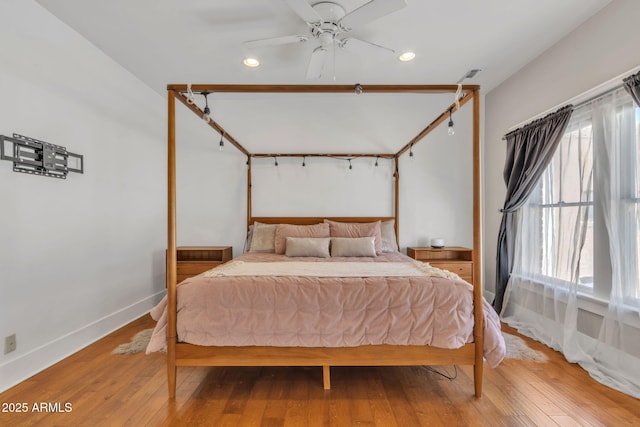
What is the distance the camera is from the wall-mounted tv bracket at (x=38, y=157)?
81.1 inches

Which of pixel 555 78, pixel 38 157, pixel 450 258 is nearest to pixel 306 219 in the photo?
pixel 450 258

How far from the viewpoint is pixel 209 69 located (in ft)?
10.4

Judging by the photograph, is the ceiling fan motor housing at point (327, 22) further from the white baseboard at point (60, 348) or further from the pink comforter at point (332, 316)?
the white baseboard at point (60, 348)

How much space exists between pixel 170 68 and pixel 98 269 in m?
2.08

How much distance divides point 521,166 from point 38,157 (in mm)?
4187

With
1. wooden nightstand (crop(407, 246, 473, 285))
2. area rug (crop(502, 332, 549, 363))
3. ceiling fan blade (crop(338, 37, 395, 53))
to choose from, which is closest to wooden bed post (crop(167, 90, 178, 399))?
ceiling fan blade (crop(338, 37, 395, 53))

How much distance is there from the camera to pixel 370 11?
1.90 metres

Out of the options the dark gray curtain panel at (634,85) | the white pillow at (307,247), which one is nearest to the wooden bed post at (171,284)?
the white pillow at (307,247)

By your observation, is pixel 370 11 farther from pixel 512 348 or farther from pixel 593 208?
pixel 512 348

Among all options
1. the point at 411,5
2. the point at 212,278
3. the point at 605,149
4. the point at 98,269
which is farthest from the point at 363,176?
the point at 98,269

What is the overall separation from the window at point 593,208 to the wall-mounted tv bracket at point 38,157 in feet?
13.6

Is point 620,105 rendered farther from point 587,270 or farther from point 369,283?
point 369,283

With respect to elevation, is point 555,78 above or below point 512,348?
above

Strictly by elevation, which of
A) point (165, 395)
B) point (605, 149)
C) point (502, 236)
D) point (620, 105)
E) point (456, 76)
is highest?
point (456, 76)
